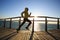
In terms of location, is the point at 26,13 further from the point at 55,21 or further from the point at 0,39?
the point at 55,21

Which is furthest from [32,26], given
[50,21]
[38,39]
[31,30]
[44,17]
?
[38,39]

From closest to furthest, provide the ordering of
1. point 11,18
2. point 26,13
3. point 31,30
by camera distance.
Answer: point 26,13 → point 31,30 → point 11,18

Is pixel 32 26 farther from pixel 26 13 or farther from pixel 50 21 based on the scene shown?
pixel 50 21

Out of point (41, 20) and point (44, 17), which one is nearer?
point (44, 17)

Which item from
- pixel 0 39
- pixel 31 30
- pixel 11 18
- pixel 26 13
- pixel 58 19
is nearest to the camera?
pixel 0 39

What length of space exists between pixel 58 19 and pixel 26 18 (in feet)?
→ 10.7

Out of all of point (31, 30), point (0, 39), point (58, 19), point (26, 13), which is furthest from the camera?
point (58, 19)

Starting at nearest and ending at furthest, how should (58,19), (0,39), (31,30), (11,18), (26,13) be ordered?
1. (0,39)
2. (26,13)
3. (31,30)
4. (58,19)
5. (11,18)

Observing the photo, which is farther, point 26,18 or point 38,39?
point 26,18

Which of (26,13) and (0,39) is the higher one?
(26,13)

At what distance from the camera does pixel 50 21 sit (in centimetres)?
1067

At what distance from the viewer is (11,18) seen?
11.2 metres

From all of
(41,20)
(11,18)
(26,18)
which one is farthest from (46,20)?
(11,18)

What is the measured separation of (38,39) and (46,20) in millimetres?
3848
